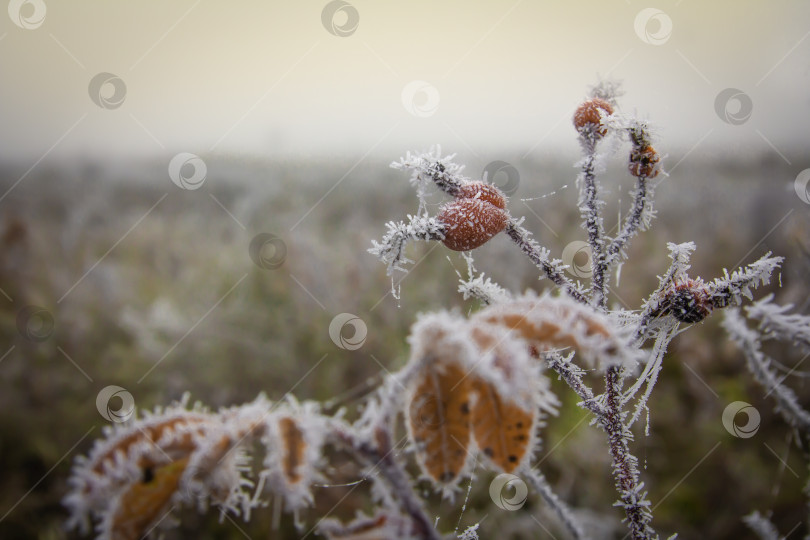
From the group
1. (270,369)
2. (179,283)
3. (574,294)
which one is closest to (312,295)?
(270,369)

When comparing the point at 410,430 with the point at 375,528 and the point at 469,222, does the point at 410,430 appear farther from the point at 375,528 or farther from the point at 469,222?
the point at 469,222

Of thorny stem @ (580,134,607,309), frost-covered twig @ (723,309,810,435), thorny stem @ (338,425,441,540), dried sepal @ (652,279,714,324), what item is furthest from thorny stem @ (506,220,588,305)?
thorny stem @ (338,425,441,540)

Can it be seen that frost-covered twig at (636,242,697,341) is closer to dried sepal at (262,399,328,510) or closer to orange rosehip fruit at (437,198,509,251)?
orange rosehip fruit at (437,198,509,251)

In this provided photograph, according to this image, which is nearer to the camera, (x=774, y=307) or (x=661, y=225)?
(x=774, y=307)

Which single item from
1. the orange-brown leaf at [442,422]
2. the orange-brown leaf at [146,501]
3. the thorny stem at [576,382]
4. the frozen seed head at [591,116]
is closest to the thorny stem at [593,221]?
the frozen seed head at [591,116]

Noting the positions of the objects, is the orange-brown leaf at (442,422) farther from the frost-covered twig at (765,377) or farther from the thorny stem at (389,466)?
the frost-covered twig at (765,377)

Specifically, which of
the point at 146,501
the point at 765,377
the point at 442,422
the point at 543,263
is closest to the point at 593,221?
the point at 543,263

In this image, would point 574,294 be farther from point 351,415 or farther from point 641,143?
point 351,415

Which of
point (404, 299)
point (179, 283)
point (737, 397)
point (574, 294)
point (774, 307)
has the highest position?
point (737, 397)
